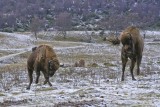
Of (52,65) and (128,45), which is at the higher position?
(128,45)

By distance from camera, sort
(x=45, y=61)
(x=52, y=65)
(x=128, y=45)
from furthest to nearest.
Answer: (x=128, y=45) → (x=45, y=61) → (x=52, y=65)

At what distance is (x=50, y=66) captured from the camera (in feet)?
59.0

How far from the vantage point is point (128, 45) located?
65.3 ft

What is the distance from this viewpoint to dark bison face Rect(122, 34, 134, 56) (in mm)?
19672

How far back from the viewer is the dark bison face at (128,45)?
19.7m

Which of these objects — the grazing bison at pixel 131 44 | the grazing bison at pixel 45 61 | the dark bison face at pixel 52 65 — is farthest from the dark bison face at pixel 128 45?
the dark bison face at pixel 52 65

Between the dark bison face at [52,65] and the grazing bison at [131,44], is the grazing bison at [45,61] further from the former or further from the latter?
the grazing bison at [131,44]

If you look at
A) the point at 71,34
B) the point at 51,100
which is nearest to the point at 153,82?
the point at 51,100

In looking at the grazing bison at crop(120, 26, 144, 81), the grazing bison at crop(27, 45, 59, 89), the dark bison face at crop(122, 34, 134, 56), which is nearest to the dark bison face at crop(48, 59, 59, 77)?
the grazing bison at crop(27, 45, 59, 89)

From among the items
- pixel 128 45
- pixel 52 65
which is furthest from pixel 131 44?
pixel 52 65

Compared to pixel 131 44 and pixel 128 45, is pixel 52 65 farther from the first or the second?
pixel 131 44

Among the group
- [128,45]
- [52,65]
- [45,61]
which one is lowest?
[52,65]

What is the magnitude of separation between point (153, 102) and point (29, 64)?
735 centimetres

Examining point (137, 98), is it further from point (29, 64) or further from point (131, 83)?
point (29, 64)
